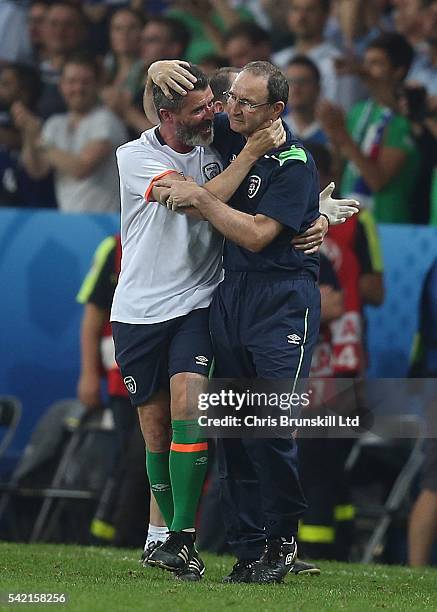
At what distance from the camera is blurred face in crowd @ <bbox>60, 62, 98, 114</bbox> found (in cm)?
1166

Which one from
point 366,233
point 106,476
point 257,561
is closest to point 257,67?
point 257,561

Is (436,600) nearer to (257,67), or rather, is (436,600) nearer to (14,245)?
(257,67)

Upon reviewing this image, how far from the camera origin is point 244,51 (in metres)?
11.3

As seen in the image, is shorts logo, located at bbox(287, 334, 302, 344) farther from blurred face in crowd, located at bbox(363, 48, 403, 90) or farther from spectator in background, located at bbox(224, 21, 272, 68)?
spectator in background, located at bbox(224, 21, 272, 68)

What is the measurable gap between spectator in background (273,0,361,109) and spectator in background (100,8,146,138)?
1.17m

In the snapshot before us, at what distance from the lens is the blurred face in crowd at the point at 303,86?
10.9 metres

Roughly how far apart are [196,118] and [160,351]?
1027 mm

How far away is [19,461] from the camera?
10.9m

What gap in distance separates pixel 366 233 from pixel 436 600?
356 centimetres

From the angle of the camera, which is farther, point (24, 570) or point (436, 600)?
point (24, 570)

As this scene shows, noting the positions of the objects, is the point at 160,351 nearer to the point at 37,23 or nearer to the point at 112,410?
the point at 112,410

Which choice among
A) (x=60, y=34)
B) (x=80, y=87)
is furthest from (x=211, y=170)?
(x=60, y=34)

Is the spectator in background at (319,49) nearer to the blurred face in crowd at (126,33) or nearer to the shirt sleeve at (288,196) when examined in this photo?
the blurred face in crowd at (126,33)

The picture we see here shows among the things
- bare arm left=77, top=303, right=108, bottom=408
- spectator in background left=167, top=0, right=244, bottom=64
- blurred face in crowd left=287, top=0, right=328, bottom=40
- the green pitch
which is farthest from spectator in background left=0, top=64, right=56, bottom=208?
the green pitch
